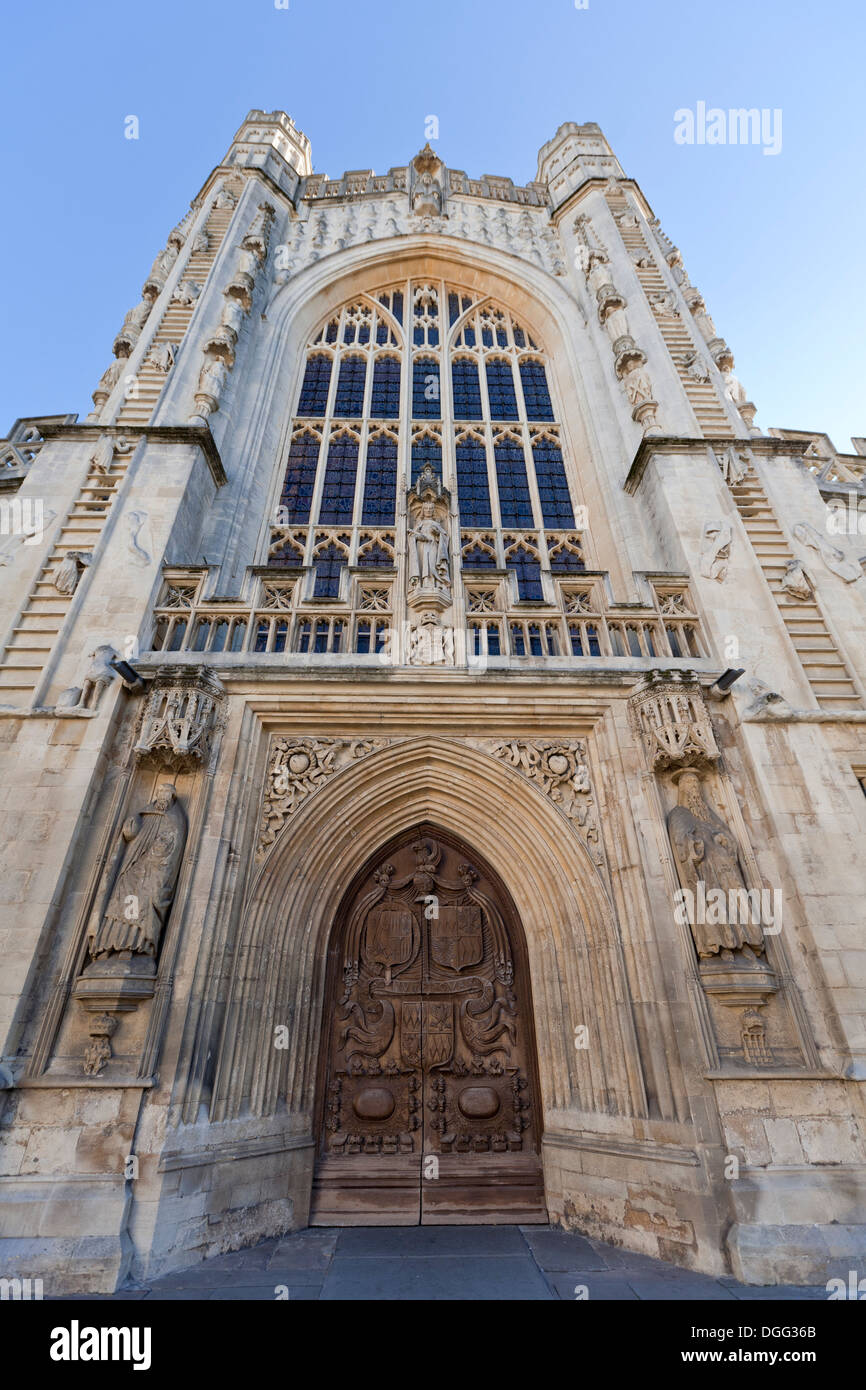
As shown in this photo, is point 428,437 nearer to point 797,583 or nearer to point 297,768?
point 797,583

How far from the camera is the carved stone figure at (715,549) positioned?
835 cm

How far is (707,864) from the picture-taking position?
19.8 ft

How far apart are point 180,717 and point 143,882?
167 cm

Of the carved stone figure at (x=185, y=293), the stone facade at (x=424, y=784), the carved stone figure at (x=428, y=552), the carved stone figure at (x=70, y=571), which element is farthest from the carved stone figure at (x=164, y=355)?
the carved stone figure at (x=428, y=552)

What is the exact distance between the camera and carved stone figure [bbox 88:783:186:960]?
18.1 feet

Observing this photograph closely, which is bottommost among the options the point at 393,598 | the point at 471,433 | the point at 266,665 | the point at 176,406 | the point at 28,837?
the point at 28,837

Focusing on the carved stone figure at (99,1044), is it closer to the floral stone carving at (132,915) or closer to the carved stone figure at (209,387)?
the floral stone carving at (132,915)

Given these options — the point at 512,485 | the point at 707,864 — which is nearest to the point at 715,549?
the point at 512,485

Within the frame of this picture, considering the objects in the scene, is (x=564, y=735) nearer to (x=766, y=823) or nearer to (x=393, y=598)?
(x=766, y=823)

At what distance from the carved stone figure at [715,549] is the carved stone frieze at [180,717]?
20.5 ft
